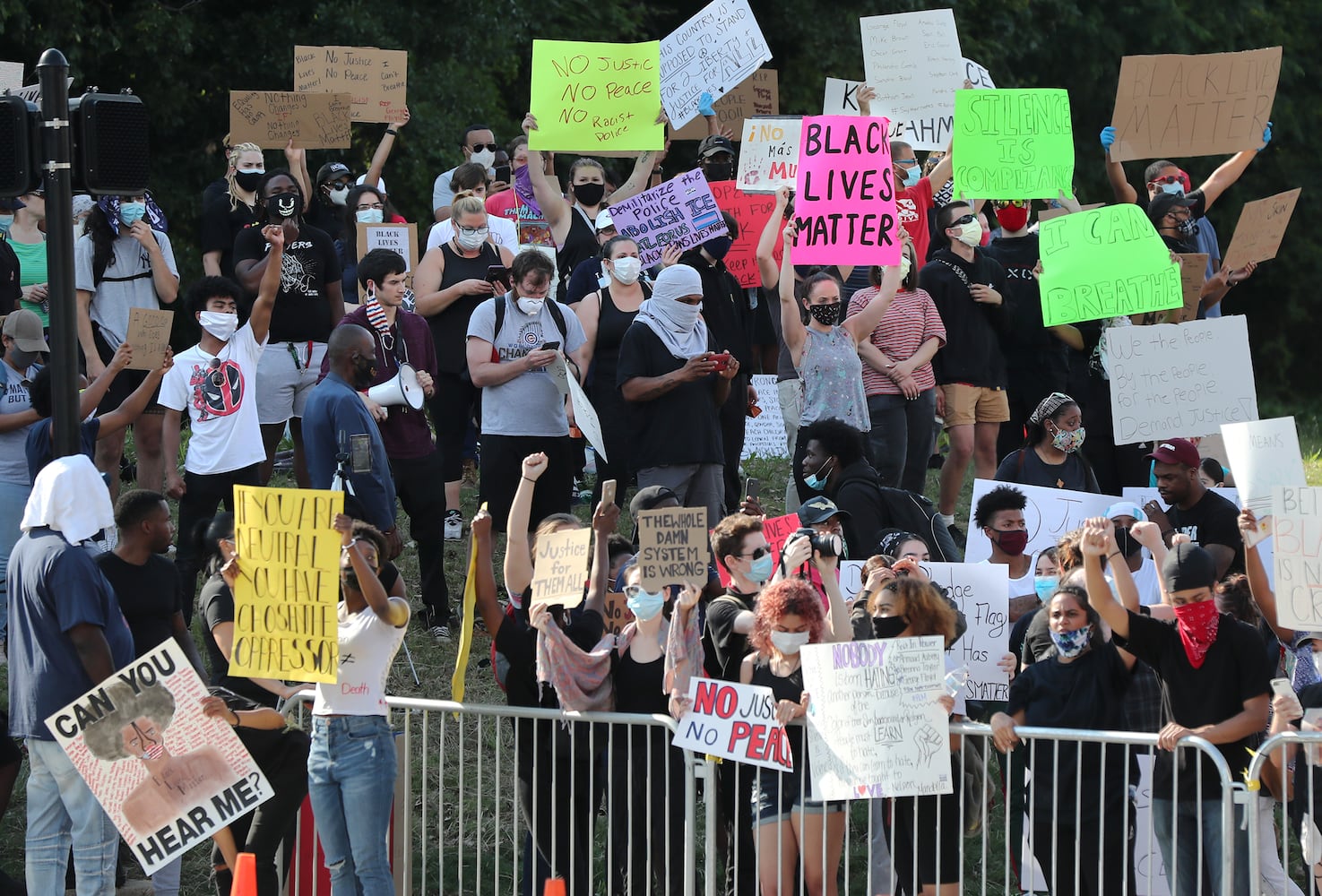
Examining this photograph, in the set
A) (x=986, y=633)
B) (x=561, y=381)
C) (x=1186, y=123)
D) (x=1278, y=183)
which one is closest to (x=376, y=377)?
(x=561, y=381)

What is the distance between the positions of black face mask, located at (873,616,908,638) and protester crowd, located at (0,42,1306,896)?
1 cm

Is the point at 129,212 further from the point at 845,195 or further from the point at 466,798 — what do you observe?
the point at 466,798

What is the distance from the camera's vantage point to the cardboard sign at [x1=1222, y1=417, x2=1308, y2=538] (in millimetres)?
7695

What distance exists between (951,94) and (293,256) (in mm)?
4575

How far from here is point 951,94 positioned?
12.7 metres

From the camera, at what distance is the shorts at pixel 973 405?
36.9ft

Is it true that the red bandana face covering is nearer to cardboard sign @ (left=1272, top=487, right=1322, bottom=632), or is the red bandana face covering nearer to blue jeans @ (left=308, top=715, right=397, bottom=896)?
cardboard sign @ (left=1272, top=487, right=1322, bottom=632)

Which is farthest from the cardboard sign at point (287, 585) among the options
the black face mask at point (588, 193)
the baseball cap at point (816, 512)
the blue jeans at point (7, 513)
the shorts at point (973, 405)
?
the black face mask at point (588, 193)

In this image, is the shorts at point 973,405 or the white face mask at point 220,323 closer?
the white face mask at point 220,323

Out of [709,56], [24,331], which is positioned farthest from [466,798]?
[709,56]

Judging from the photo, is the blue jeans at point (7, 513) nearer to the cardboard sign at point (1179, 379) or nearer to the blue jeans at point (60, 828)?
the blue jeans at point (60, 828)

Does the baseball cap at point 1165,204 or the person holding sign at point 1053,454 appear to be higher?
the baseball cap at point 1165,204

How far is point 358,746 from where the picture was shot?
7.06m

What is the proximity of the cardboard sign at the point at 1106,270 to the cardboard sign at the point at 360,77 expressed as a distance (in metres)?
4.99
